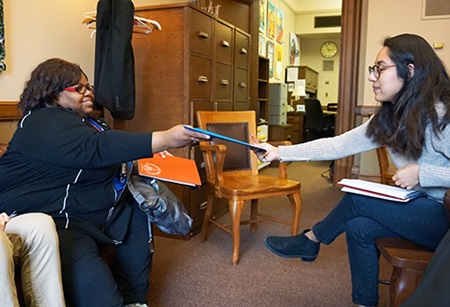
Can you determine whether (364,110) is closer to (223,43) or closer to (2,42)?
(223,43)

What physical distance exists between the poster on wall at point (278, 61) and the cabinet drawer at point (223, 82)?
421 cm

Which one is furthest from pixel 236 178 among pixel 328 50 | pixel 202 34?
pixel 328 50

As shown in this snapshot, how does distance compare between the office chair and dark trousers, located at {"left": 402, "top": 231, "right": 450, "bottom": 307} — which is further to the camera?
the office chair

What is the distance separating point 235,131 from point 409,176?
1.60 m

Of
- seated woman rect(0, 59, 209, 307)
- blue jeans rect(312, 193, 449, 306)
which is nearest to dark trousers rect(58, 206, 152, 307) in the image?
seated woman rect(0, 59, 209, 307)

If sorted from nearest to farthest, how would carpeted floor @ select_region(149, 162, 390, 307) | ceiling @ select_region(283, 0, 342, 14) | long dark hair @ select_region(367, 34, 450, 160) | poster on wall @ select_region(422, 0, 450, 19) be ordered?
long dark hair @ select_region(367, 34, 450, 160), carpeted floor @ select_region(149, 162, 390, 307), poster on wall @ select_region(422, 0, 450, 19), ceiling @ select_region(283, 0, 342, 14)

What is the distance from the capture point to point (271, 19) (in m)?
6.64

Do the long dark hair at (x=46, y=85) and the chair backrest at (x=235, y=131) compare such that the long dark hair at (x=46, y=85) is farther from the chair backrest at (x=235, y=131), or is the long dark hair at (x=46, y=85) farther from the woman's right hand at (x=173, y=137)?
the chair backrest at (x=235, y=131)

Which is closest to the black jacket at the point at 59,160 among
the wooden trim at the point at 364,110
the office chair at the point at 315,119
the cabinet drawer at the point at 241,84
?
the cabinet drawer at the point at 241,84

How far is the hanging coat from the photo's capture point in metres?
2.11

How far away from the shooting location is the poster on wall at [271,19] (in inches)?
254

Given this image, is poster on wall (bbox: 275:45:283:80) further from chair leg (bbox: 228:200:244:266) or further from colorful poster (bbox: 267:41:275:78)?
chair leg (bbox: 228:200:244:266)

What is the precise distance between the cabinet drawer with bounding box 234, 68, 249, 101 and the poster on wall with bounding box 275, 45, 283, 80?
3.88 m

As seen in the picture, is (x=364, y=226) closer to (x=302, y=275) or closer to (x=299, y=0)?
(x=302, y=275)
